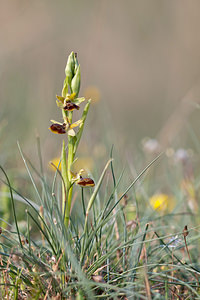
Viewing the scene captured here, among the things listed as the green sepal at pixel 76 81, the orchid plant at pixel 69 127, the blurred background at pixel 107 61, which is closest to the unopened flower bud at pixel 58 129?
the orchid plant at pixel 69 127

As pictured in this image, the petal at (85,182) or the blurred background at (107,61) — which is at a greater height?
the blurred background at (107,61)

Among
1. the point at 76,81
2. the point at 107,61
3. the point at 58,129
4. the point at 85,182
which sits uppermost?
the point at 107,61

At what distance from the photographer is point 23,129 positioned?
3648 mm

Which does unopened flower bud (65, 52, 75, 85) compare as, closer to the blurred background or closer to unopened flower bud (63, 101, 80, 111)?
unopened flower bud (63, 101, 80, 111)

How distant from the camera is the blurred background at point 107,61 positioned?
3893 mm

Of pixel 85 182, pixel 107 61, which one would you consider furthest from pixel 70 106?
pixel 107 61

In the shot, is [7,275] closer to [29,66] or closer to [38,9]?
[29,66]

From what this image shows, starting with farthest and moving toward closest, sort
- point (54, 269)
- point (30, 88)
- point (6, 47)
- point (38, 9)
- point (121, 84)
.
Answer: point (121, 84) < point (38, 9) < point (6, 47) < point (30, 88) < point (54, 269)

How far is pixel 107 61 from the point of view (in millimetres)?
7766

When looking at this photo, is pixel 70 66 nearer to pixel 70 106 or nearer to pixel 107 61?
pixel 70 106

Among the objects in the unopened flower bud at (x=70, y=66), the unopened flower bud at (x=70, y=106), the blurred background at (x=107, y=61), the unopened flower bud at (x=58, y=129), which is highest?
the blurred background at (x=107, y=61)

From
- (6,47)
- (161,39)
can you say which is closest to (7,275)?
(6,47)

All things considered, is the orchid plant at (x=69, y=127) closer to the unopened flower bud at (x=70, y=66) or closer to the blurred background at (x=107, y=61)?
the unopened flower bud at (x=70, y=66)

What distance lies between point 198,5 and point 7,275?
6.00 meters
